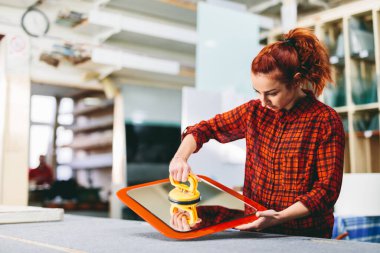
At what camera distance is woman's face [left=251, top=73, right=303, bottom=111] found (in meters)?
1.16

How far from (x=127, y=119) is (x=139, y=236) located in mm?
3654

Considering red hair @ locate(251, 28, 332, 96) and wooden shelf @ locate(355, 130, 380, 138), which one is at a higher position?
red hair @ locate(251, 28, 332, 96)

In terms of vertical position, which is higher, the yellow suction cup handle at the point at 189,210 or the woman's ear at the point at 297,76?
the woman's ear at the point at 297,76

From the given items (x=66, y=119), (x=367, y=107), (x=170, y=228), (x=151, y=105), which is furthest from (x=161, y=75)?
(x=170, y=228)

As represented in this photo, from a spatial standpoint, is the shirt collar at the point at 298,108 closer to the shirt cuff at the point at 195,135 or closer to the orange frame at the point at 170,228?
the shirt cuff at the point at 195,135

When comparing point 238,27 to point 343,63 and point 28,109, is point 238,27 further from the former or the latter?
point 28,109

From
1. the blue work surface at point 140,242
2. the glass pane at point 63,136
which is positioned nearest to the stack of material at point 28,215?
the blue work surface at point 140,242

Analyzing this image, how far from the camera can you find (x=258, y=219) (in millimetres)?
912

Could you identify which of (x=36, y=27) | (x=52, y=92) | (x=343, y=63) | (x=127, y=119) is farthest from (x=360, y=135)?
(x=52, y=92)

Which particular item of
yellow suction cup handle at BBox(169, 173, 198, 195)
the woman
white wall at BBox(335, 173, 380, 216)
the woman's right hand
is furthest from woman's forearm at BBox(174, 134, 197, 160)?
white wall at BBox(335, 173, 380, 216)

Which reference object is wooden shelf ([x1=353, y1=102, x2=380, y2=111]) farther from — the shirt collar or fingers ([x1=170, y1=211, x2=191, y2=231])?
fingers ([x1=170, y1=211, x2=191, y2=231])

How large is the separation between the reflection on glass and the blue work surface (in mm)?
35

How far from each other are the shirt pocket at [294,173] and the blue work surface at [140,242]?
266 millimetres

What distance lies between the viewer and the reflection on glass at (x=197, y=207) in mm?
875
